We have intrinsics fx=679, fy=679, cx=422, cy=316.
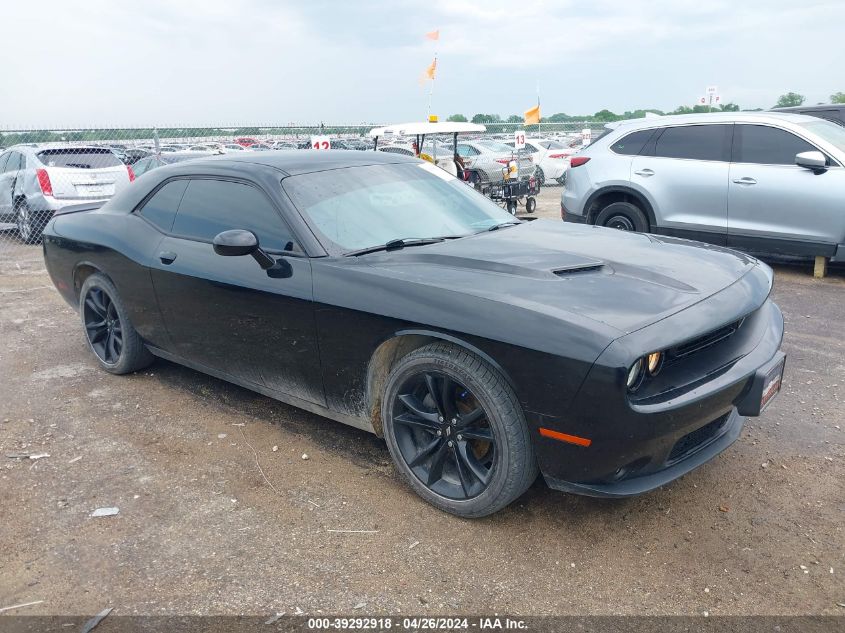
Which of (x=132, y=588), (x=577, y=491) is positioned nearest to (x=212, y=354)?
(x=132, y=588)

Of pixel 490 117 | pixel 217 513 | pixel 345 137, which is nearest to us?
pixel 217 513

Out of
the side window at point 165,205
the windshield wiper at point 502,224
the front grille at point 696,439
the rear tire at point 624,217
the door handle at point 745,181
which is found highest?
the side window at point 165,205

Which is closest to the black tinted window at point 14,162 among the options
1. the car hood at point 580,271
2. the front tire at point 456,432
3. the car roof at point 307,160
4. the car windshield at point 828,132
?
the car roof at point 307,160

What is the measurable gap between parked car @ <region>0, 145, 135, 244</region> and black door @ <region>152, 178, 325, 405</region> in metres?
7.11

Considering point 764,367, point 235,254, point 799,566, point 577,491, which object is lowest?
point 799,566

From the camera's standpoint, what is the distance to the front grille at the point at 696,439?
8.81ft

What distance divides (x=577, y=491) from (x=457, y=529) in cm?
57

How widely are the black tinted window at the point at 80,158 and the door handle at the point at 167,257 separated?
759 centimetres

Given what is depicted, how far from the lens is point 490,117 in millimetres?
44188

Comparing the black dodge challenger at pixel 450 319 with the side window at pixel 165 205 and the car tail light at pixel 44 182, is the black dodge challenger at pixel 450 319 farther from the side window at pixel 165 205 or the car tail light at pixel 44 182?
the car tail light at pixel 44 182

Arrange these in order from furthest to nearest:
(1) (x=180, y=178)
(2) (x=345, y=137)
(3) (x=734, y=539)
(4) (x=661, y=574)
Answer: (2) (x=345, y=137)
(1) (x=180, y=178)
(3) (x=734, y=539)
(4) (x=661, y=574)

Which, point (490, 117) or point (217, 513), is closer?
point (217, 513)

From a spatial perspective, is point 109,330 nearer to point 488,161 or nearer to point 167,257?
point 167,257

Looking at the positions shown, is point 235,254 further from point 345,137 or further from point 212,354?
point 345,137
